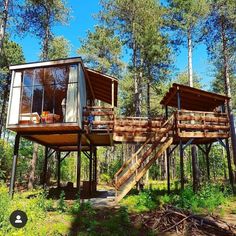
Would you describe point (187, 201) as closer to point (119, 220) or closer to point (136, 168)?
point (136, 168)

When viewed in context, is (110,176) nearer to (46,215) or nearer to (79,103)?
(79,103)

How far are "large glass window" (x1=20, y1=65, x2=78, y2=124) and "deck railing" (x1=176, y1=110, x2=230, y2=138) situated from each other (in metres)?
5.42

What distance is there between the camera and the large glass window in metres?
13.5

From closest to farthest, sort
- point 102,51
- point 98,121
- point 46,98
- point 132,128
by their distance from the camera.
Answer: point 46,98 → point 98,121 → point 132,128 → point 102,51

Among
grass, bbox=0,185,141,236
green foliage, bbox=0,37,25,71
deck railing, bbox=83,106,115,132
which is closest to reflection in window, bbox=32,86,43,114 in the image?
deck railing, bbox=83,106,115,132

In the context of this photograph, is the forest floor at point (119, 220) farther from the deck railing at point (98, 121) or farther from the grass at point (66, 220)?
the deck railing at point (98, 121)

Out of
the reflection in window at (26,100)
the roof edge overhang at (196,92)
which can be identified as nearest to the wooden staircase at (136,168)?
the roof edge overhang at (196,92)

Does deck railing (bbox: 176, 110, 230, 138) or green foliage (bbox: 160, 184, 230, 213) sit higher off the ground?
deck railing (bbox: 176, 110, 230, 138)

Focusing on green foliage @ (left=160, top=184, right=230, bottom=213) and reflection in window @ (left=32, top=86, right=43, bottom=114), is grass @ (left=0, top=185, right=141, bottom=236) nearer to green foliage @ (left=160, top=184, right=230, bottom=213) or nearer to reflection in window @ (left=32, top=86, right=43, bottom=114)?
green foliage @ (left=160, top=184, right=230, bottom=213)

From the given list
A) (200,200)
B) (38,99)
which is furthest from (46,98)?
(200,200)

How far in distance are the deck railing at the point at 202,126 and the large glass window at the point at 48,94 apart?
17.8 ft

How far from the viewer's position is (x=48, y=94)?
14.1m

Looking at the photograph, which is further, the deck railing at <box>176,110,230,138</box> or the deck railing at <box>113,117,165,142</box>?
the deck railing at <box>113,117,165,142</box>

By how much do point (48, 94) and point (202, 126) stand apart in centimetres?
806
